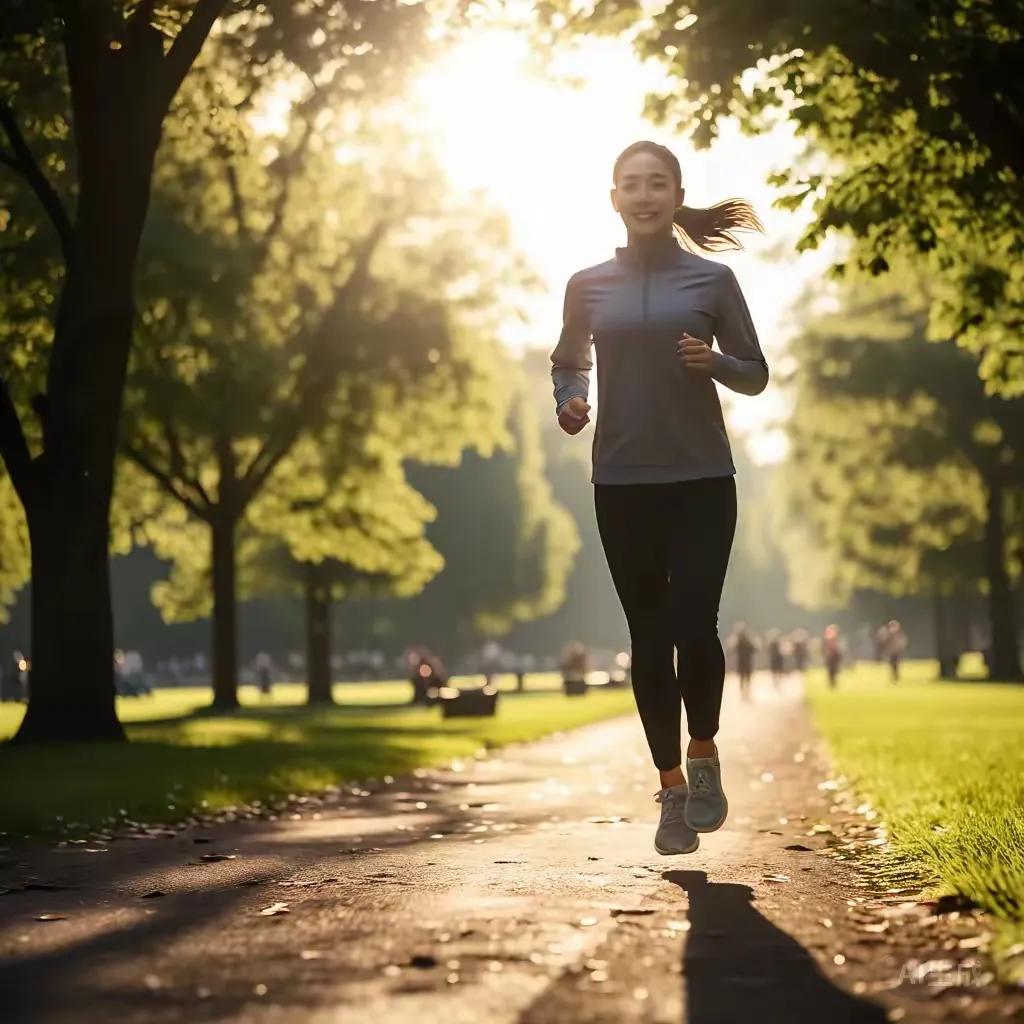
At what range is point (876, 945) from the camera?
188 inches

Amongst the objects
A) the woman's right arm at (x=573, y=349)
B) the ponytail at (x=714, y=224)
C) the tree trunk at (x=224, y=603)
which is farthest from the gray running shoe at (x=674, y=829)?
the tree trunk at (x=224, y=603)

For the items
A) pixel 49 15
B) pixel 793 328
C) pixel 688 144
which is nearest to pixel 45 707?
pixel 49 15

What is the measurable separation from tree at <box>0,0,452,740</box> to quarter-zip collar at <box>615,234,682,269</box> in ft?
33.8

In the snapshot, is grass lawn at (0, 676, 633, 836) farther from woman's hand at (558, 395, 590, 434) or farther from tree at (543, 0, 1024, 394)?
tree at (543, 0, 1024, 394)

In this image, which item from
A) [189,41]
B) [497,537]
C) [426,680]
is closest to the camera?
[189,41]

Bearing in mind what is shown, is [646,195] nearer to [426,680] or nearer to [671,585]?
[671,585]

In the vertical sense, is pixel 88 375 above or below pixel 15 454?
above

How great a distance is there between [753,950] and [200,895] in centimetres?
218

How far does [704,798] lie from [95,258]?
11739mm

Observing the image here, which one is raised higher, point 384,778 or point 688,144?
point 688,144

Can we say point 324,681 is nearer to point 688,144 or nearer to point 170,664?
point 688,144

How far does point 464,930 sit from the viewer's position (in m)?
4.96

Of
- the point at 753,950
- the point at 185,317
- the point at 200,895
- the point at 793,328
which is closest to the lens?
the point at 753,950

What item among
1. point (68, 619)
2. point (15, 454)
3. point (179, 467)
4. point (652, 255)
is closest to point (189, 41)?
point (15, 454)
